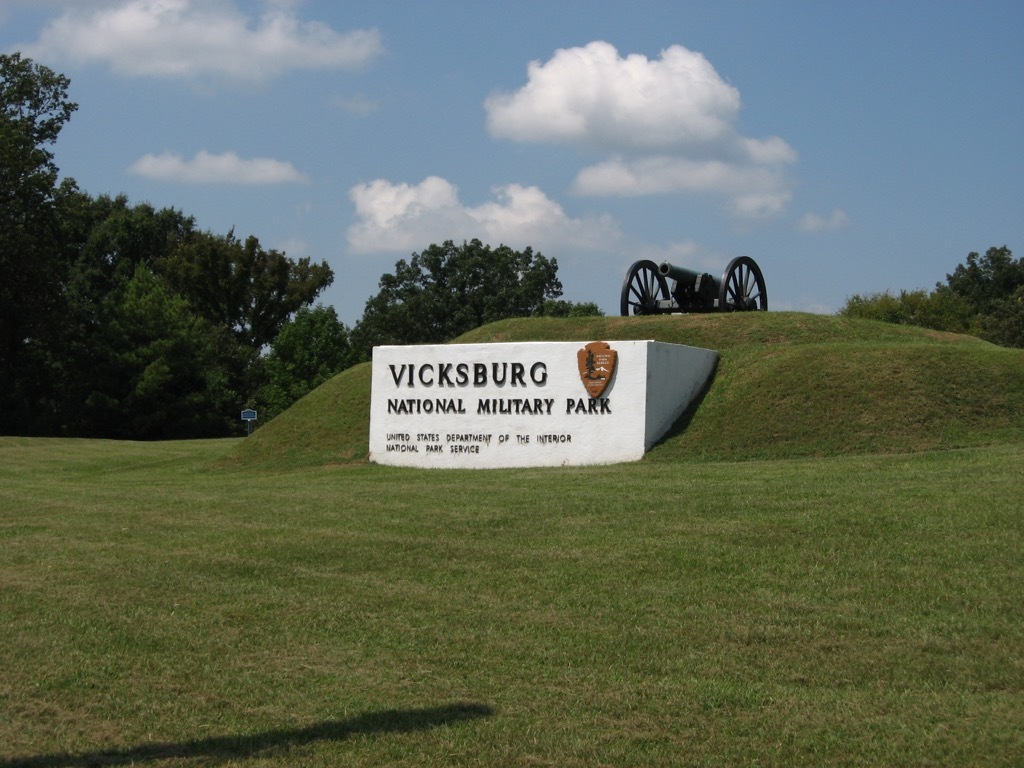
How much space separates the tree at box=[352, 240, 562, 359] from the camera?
70.1 meters

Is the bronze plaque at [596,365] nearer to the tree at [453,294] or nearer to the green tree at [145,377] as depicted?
the green tree at [145,377]

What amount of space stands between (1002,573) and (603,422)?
13.5 m

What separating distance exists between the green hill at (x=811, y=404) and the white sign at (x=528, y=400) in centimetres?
65

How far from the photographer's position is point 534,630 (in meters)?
8.11

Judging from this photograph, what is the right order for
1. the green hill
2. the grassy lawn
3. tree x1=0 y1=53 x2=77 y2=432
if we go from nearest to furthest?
1. the grassy lawn
2. the green hill
3. tree x1=0 y1=53 x2=77 y2=432

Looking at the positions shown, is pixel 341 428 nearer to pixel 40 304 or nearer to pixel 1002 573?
pixel 1002 573

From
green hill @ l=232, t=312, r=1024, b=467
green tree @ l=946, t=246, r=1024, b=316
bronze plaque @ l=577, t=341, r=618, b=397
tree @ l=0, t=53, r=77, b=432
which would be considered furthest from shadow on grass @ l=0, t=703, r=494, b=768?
green tree @ l=946, t=246, r=1024, b=316

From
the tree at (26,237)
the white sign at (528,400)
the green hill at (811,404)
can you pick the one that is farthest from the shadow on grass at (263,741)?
the tree at (26,237)

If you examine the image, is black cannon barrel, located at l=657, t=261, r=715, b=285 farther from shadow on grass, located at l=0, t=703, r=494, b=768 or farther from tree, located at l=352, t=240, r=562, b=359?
tree, located at l=352, t=240, r=562, b=359

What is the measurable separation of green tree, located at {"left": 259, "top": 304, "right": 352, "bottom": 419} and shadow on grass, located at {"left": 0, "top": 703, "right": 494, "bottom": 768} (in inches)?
1967

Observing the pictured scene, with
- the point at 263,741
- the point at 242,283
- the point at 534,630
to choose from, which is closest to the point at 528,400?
the point at 534,630

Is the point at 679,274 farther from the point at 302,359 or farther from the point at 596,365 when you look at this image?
the point at 302,359

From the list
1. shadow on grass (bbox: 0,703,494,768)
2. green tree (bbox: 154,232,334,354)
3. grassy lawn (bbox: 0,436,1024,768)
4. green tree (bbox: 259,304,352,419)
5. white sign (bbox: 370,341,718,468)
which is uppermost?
green tree (bbox: 154,232,334,354)

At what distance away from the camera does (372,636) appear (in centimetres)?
808
